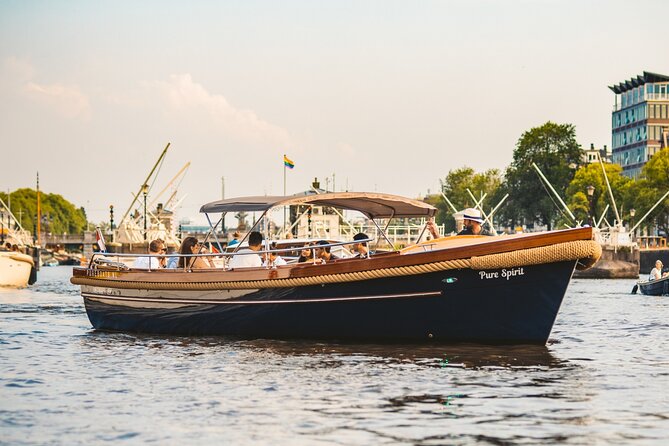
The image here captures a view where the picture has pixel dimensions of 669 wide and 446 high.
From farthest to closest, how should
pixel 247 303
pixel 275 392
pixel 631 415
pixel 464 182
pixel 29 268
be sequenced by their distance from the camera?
1. pixel 464 182
2. pixel 29 268
3. pixel 247 303
4. pixel 275 392
5. pixel 631 415

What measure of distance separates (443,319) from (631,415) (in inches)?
280

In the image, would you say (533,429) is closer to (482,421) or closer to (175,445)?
(482,421)

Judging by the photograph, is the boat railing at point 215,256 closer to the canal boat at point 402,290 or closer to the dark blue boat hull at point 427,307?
the canal boat at point 402,290

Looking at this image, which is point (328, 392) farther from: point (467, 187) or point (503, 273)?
point (467, 187)

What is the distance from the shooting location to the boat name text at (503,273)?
2050cm

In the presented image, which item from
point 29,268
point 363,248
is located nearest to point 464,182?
point 29,268

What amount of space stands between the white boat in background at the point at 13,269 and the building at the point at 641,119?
108575 mm

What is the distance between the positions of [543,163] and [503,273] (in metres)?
126

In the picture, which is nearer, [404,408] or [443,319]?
[404,408]

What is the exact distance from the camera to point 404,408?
48.6 feet

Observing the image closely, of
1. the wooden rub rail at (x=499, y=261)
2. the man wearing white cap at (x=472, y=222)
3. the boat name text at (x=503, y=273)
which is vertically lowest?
the boat name text at (x=503, y=273)

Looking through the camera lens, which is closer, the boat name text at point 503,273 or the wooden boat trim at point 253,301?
the boat name text at point 503,273

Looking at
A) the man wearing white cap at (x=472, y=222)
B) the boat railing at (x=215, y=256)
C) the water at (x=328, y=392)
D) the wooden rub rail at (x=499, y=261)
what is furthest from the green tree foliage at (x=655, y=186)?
the wooden rub rail at (x=499, y=261)

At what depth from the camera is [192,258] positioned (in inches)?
994
